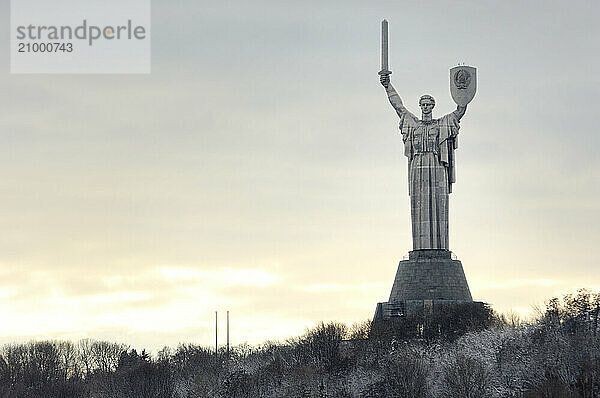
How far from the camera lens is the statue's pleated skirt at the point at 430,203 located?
67562 mm

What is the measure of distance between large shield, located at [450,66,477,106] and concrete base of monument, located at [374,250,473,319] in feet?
27.3

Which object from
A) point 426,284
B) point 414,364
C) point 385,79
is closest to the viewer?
point 414,364

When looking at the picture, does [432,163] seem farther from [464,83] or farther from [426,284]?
[426,284]

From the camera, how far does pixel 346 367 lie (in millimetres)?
67312

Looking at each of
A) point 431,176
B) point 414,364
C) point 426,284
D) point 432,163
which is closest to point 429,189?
point 431,176

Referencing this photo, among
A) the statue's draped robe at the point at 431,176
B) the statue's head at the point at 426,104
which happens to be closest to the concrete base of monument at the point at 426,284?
the statue's draped robe at the point at 431,176

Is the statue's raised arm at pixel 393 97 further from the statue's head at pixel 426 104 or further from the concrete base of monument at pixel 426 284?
the concrete base of monument at pixel 426 284

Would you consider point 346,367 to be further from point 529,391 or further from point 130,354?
point 130,354

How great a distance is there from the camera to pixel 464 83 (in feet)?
224

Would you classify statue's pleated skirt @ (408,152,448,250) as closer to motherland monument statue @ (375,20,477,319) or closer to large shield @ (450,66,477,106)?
motherland monument statue @ (375,20,477,319)

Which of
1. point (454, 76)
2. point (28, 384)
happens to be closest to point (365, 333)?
point (454, 76)

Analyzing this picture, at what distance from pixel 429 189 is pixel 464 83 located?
6.05 meters

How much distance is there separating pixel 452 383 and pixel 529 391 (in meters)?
4.34

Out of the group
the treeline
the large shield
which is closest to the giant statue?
the large shield
